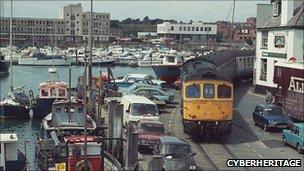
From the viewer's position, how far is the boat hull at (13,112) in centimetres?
5806

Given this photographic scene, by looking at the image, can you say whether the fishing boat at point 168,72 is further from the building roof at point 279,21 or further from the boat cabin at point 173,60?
the building roof at point 279,21

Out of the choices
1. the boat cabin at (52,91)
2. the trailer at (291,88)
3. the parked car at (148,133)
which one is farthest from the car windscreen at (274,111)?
the boat cabin at (52,91)

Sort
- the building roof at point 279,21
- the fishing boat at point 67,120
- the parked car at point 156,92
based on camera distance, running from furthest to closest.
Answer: the parked car at point 156,92 < the building roof at point 279,21 < the fishing boat at point 67,120

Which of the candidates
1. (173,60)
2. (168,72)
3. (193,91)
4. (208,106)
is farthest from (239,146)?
(173,60)

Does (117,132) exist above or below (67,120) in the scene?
above

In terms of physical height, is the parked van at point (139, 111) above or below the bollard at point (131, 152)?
above

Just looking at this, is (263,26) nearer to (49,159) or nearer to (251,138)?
(251,138)

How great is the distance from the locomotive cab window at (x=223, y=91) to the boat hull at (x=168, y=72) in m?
37.4

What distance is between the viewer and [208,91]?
31.1 metres

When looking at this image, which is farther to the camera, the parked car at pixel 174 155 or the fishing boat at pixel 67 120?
the fishing boat at pixel 67 120

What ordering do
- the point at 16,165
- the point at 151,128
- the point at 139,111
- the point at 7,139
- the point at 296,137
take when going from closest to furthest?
the point at 7,139, the point at 16,165, the point at 296,137, the point at 151,128, the point at 139,111

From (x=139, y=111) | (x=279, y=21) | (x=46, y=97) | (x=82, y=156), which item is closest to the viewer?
(x=82, y=156)

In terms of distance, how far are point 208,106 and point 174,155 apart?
24.9 ft

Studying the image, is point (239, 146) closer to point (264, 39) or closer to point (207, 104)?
point (207, 104)
